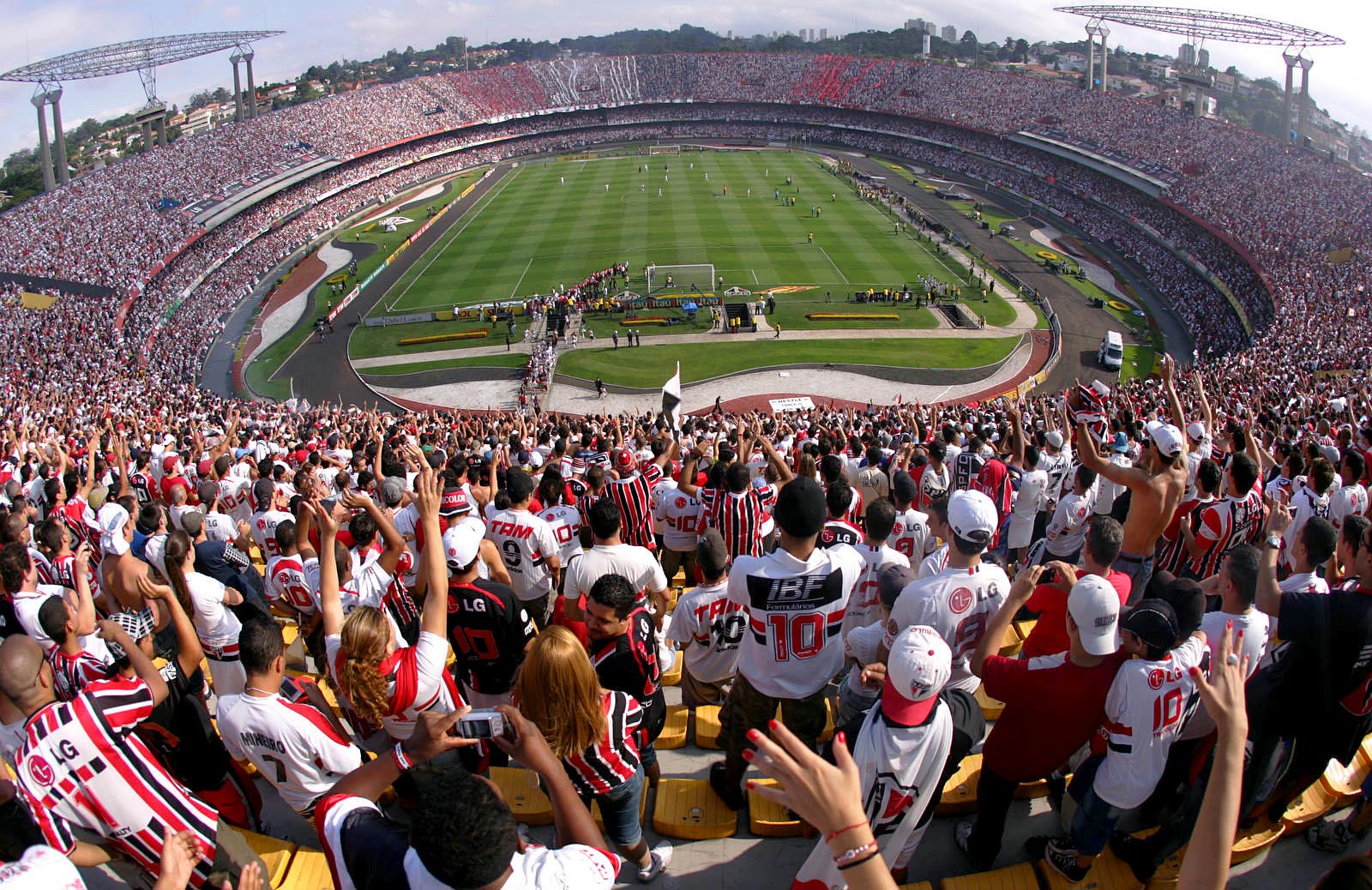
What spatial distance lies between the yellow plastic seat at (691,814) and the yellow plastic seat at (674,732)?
2.42 feet

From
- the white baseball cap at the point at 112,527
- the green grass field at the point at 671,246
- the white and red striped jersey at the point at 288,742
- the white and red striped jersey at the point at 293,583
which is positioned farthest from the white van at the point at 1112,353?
the white and red striped jersey at the point at 288,742

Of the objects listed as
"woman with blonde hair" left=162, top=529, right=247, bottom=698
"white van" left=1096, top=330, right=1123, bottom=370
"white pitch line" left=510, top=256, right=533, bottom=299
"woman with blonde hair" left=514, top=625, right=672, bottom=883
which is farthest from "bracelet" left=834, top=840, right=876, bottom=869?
"white pitch line" left=510, top=256, right=533, bottom=299

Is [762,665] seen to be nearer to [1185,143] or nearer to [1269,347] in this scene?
[1269,347]

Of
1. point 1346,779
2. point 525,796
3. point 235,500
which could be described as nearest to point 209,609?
point 525,796

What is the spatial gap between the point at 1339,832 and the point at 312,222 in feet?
209

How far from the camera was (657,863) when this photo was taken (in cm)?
525

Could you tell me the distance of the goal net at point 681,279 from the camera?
41.5 metres

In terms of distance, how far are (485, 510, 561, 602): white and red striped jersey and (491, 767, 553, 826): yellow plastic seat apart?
167 cm

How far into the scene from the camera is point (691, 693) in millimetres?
6973

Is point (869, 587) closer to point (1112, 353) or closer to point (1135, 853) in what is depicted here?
point (1135, 853)

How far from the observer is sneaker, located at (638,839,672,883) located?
5160 mm

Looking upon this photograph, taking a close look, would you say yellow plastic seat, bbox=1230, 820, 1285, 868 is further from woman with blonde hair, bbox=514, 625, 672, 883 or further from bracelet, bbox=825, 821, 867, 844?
bracelet, bbox=825, 821, 867, 844

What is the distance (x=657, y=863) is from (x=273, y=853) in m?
2.35

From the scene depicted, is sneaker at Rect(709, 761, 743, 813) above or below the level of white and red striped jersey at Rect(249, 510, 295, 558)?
below
